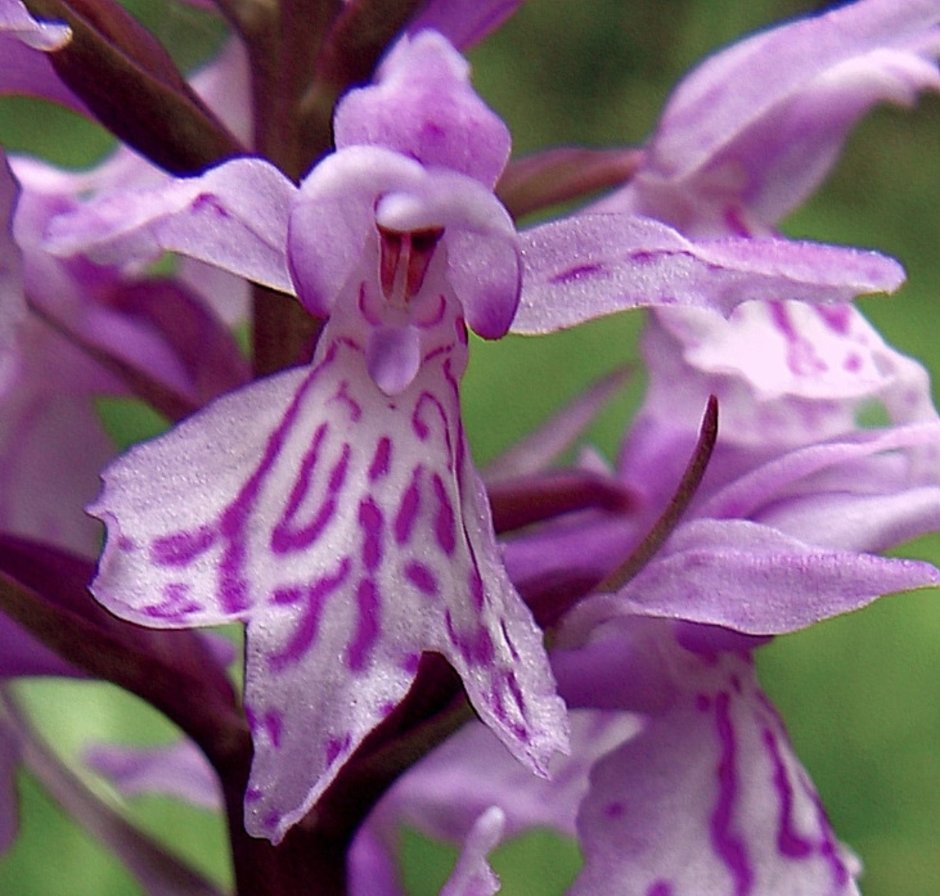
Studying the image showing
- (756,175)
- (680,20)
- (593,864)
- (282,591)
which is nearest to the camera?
(282,591)

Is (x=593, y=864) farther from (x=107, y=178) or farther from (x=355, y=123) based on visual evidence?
(x=107, y=178)

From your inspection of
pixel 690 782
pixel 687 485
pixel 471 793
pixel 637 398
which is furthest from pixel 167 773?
pixel 637 398

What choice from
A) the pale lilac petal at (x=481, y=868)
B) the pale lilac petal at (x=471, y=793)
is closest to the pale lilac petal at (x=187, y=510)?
the pale lilac petal at (x=481, y=868)

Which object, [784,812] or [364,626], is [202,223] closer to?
[364,626]

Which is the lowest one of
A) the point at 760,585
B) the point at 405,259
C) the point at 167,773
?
the point at 167,773

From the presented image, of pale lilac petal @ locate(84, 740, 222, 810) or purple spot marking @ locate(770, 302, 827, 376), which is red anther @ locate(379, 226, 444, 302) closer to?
purple spot marking @ locate(770, 302, 827, 376)

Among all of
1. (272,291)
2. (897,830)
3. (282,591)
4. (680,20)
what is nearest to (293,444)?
(282,591)

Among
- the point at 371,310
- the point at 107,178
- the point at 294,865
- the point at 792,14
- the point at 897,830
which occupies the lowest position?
the point at 897,830
